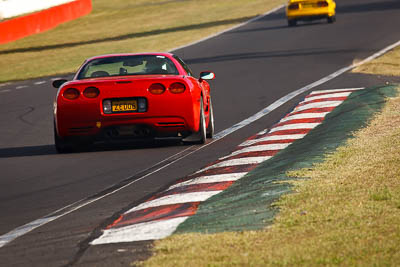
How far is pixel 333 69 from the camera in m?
21.4

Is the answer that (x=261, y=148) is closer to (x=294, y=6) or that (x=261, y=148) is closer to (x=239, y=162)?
(x=239, y=162)

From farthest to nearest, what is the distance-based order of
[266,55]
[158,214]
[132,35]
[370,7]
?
[370,7] < [132,35] < [266,55] < [158,214]

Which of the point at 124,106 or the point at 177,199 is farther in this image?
the point at 124,106

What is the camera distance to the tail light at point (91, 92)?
11.3 metres

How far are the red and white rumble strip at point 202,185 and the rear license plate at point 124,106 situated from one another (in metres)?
1.32

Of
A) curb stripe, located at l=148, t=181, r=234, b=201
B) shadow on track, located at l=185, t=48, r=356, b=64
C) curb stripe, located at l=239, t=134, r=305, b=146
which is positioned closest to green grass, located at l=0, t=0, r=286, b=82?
shadow on track, located at l=185, t=48, r=356, b=64

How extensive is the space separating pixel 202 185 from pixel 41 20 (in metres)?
36.4

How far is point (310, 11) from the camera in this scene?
36.2m

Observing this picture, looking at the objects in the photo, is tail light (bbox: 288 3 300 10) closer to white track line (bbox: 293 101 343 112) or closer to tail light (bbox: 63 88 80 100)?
white track line (bbox: 293 101 343 112)

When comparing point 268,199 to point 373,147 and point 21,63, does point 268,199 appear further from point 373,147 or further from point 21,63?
point 21,63

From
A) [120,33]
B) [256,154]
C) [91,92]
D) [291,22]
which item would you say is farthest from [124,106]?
[120,33]

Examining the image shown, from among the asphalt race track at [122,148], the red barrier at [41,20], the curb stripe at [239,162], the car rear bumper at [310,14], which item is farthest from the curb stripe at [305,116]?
the red barrier at [41,20]

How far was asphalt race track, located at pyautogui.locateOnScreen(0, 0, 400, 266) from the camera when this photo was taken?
642cm

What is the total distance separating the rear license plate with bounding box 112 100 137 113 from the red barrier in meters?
28.1
